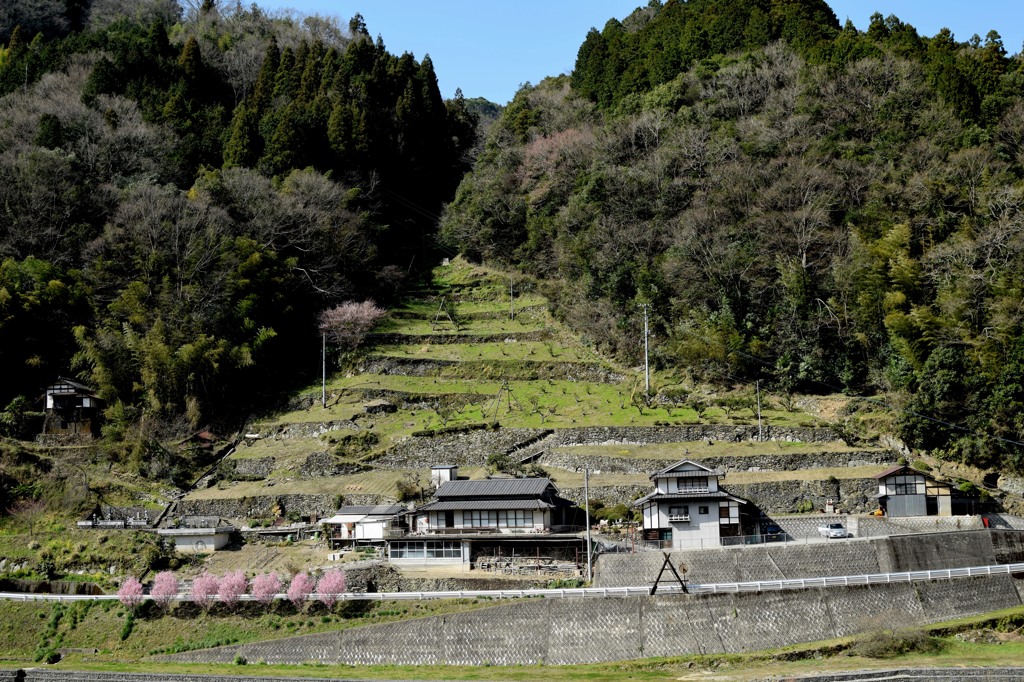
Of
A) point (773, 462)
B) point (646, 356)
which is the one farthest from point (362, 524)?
point (646, 356)

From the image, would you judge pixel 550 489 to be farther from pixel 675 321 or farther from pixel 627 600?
pixel 675 321

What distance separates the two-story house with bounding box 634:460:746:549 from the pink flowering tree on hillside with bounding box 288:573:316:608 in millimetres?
10738

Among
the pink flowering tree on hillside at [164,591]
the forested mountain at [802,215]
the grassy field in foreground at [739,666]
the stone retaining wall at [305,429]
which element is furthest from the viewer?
the stone retaining wall at [305,429]

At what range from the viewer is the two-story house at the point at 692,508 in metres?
32.5

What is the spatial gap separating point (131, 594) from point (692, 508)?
17716mm

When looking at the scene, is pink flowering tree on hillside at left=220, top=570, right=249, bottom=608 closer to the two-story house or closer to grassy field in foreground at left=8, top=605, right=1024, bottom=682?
grassy field in foreground at left=8, top=605, right=1024, bottom=682

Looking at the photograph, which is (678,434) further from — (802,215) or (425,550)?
(802,215)

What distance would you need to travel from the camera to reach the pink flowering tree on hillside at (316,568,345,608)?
3016 centimetres

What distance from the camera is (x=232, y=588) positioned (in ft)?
102

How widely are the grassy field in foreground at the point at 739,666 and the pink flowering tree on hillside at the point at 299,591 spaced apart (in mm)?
2565

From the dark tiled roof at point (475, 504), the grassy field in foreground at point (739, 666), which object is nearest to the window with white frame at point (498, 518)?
the dark tiled roof at point (475, 504)

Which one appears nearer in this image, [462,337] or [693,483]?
[693,483]

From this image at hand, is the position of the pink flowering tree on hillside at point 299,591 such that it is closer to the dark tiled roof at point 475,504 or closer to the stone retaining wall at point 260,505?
the dark tiled roof at point 475,504

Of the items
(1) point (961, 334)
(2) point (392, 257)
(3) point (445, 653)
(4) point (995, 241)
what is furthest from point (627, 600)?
(2) point (392, 257)
